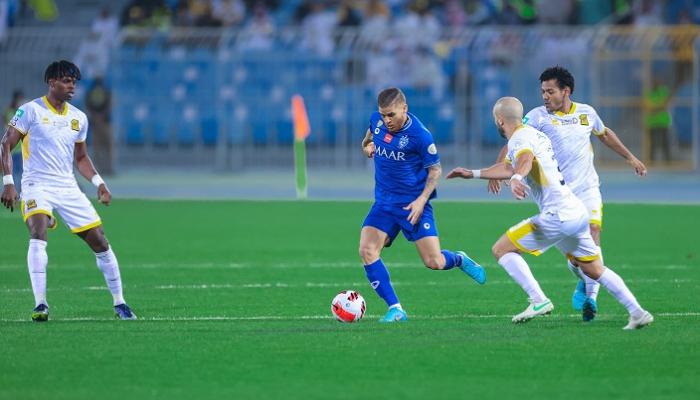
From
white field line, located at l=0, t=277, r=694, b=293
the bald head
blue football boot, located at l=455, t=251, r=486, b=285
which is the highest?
the bald head

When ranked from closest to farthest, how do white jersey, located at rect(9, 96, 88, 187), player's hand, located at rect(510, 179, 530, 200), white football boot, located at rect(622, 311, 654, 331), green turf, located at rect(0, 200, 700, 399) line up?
green turf, located at rect(0, 200, 700, 399), player's hand, located at rect(510, 179, 530, 200), white football boot, located at rect(622, 311, 654, 331), white jersey, located at rect(9, 96, 88, 187)

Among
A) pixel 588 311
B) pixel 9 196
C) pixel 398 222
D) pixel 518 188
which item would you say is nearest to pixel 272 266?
pixel 398 222

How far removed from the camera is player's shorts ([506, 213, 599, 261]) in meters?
10.6

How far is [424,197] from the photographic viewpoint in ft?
36.8

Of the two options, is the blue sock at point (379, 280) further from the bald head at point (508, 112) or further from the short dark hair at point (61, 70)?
the short dark hair at point (61, 70)

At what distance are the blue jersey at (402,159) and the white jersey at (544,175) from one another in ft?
2.69

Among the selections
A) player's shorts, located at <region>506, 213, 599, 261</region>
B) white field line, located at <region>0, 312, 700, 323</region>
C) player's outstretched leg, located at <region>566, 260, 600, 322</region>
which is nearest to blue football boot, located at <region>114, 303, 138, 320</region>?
white field line, located at <region>0, 312, 700, 323</region>

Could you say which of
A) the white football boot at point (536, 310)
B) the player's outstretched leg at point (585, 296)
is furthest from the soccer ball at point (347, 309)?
the player's outstretched leg at point (585, 296)

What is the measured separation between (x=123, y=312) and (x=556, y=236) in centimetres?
382

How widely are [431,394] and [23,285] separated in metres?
7.54

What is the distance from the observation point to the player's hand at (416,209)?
11.0 metres

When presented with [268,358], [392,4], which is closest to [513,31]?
[392,4]

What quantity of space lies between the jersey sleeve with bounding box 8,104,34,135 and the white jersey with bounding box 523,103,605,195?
434 cm

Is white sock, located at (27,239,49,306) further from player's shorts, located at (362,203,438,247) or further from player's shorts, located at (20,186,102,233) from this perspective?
player's shorts, located at (362,203,438,247)
